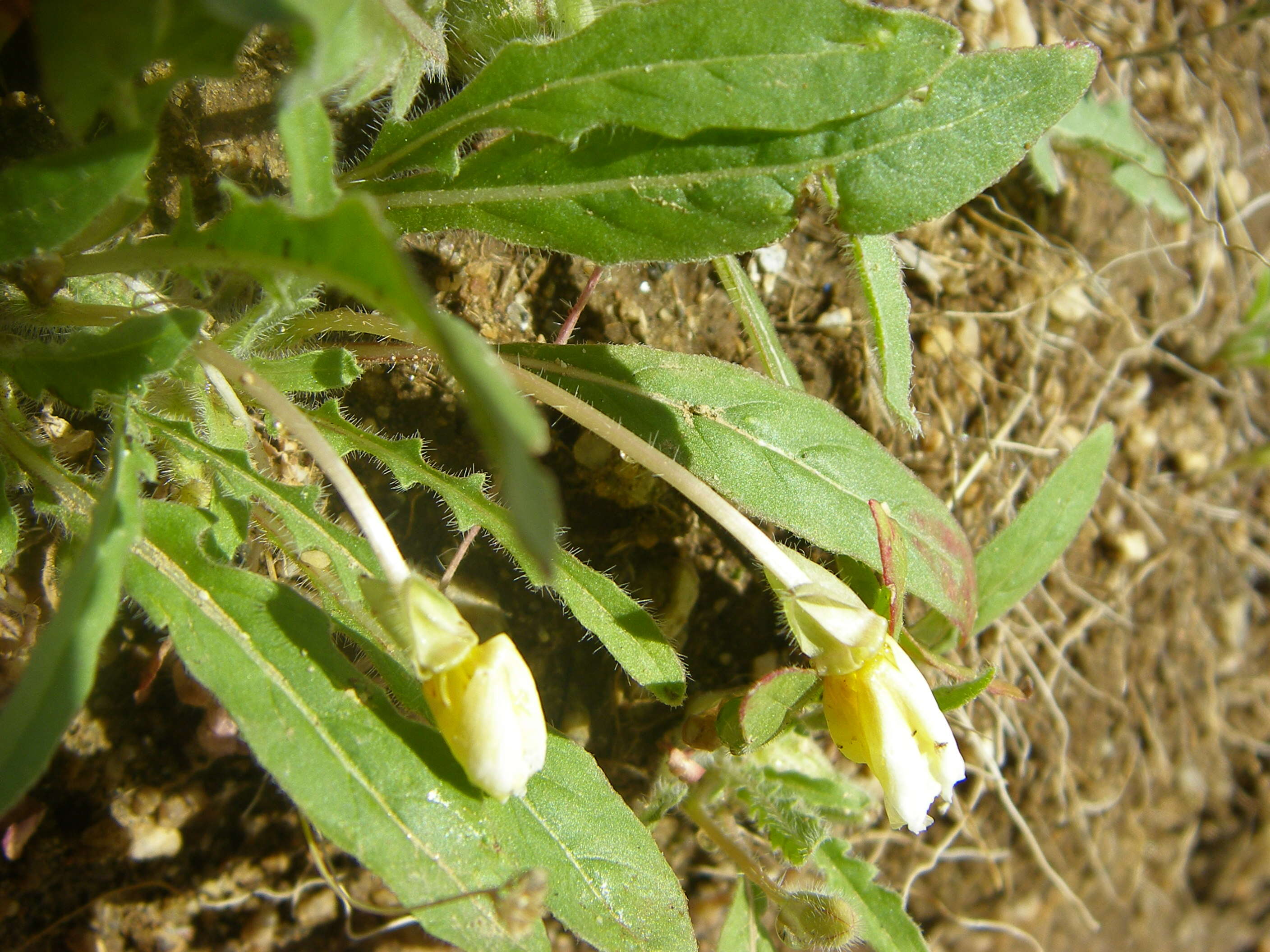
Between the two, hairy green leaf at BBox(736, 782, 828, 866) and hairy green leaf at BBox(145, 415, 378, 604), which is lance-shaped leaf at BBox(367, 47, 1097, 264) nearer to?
hairy green leaf at BBox(145, 415, 378, 604)

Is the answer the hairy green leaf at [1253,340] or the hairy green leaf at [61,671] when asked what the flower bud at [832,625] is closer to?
the hairy green leaf at [61,671]

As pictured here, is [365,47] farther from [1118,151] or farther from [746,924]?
[1118,151]

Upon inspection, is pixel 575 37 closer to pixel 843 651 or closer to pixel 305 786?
pixel 843 651

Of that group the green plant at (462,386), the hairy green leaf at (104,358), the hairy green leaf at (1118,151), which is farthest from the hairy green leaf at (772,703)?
the hairy green leaf at (1118,151)

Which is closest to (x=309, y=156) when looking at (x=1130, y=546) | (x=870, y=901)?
(x=870, y=901)

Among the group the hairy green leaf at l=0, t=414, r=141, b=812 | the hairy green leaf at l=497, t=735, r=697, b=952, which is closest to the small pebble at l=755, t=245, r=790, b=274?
the hairy green leaf at l=497, t=735, r=697, b=952
